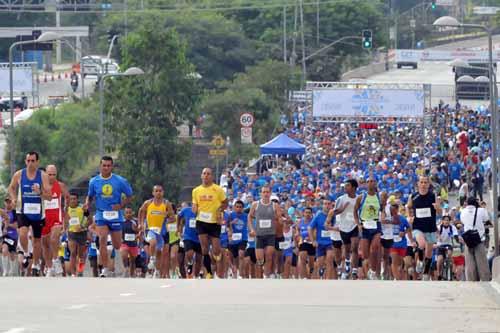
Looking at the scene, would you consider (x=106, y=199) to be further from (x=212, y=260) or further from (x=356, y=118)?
(x=356, y=118)

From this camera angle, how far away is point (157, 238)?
2425 cm

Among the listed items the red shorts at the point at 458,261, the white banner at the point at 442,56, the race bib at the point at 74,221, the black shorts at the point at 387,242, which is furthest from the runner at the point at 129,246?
the white banner at the point at 442,56

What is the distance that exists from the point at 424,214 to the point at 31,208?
6.14 meters

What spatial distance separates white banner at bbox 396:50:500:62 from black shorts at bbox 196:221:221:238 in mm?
70548

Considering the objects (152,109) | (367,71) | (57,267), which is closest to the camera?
(57,267)

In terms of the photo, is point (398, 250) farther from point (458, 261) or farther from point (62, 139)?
point (62, 139)

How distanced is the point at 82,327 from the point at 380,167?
3735 cm

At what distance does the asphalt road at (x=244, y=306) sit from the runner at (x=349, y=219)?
→ 15.4 ft

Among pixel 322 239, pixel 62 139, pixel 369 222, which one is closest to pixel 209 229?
pixel 369 222

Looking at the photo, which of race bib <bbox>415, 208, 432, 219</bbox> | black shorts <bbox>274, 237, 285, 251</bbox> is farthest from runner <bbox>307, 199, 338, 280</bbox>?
race bib <bbox>415, 208, 432, 219</bbox>

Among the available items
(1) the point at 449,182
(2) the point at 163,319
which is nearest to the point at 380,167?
(1) the point at 449,182

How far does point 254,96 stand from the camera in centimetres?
7731

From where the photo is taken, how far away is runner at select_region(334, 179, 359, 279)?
75.1 feet

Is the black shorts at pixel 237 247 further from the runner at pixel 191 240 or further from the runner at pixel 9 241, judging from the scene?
the runner at pixel 9 241
